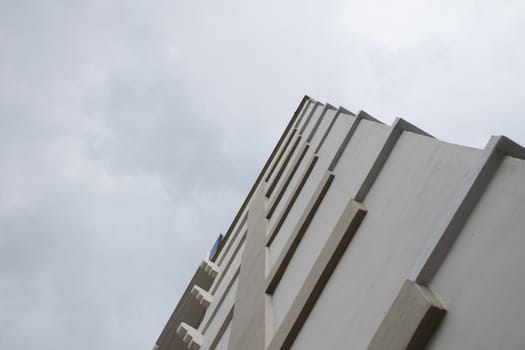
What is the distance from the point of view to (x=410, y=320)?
321cm

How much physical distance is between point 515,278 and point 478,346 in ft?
1.20

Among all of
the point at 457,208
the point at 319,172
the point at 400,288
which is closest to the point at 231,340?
the point at 319,172

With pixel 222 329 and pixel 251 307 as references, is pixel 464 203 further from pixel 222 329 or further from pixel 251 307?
pixel 222 329

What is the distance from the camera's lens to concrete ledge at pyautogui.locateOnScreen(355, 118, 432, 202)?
17.6ft

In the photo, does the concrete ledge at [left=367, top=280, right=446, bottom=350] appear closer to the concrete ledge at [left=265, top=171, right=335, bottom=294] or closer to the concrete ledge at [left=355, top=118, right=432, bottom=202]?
the concrete ledge at [left=355, top=118, right=432, bottom=202]

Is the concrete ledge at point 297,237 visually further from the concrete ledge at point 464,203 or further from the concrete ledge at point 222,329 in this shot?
the concrete ledge at point 464,203

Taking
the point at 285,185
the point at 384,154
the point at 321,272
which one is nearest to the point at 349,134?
the point at 384,154

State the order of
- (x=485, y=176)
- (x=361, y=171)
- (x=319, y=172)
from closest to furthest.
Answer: (x=485, y=176), (x=361, y=171), (x=319, y=172)

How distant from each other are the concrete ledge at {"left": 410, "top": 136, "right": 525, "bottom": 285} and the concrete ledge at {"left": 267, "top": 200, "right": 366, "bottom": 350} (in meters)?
1.91

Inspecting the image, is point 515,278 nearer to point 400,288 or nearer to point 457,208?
point 457,208

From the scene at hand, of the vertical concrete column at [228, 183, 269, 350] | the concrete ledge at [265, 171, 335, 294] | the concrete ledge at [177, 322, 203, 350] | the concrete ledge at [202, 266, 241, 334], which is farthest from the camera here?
the concrete ledge at [202, 266, 241, 334]

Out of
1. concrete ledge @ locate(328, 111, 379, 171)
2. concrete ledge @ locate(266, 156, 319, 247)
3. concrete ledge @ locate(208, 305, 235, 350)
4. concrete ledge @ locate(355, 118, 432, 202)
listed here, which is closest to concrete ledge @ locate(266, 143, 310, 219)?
concrete ledge @ locate(266, 156, 319, 247)

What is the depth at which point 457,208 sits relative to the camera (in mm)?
3201

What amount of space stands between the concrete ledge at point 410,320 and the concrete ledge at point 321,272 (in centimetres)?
180
